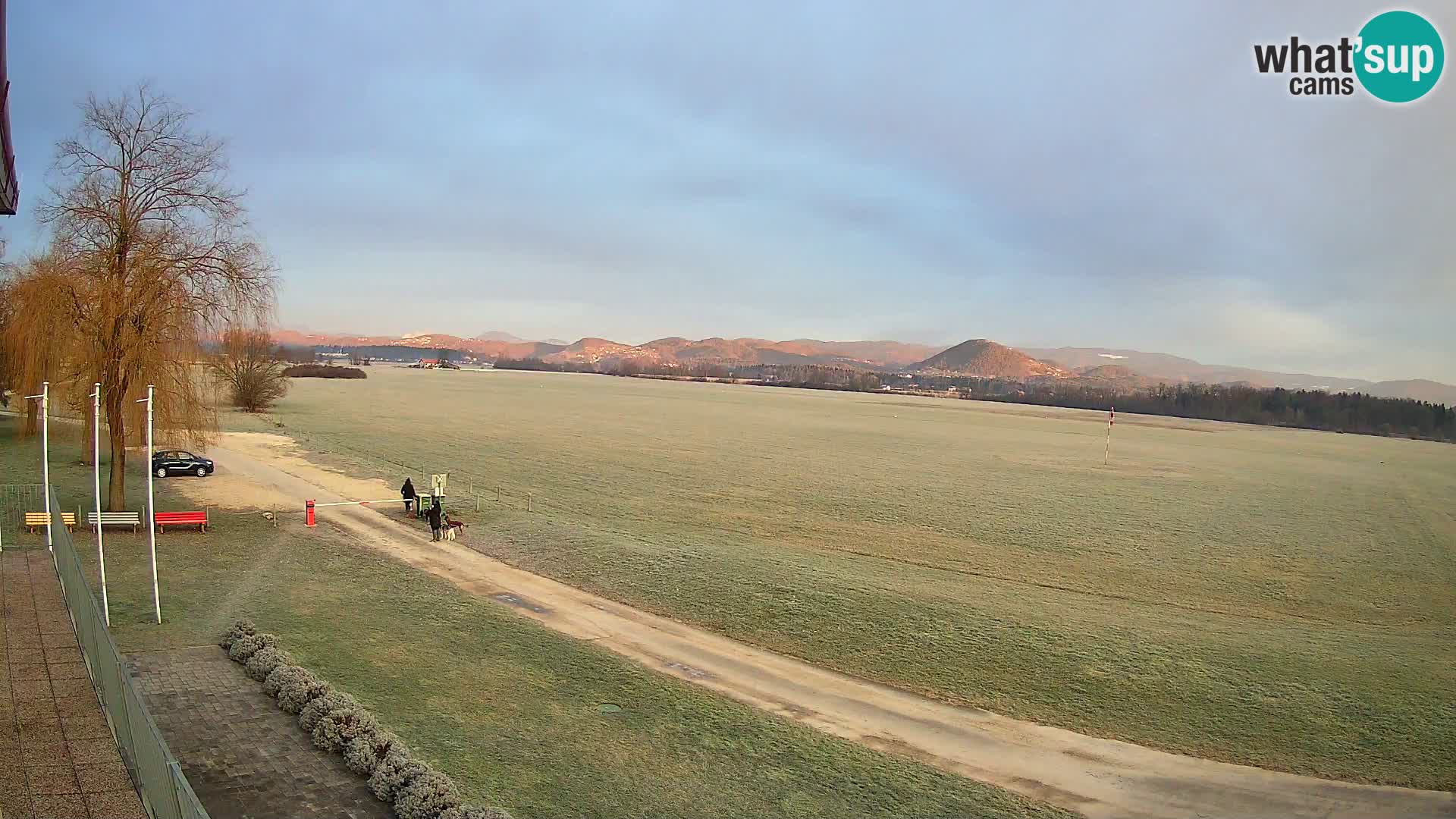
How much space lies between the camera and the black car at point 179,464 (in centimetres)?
3559

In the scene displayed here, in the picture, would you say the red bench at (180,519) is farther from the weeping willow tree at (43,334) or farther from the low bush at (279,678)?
the low bush at (279,678)

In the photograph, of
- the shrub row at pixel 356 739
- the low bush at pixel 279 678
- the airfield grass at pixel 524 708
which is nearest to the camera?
the shrub row at pixel 356 739

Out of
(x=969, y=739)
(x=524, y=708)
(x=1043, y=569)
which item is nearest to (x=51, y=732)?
(x=524, y=708)

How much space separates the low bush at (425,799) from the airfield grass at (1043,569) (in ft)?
27.8

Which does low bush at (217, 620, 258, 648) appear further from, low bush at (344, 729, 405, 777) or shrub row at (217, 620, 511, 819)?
low bush at (344, 729, 405, 777)

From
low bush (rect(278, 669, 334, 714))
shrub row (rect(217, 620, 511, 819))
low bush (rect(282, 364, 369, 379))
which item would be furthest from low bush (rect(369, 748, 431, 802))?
low bush (rect(282, 364, 369, 379))

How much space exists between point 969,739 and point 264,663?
11051mm

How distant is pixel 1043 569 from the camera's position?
26578 millimetres

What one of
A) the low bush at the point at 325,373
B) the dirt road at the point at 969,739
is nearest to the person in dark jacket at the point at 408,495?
the dirt road at the point at 969,739

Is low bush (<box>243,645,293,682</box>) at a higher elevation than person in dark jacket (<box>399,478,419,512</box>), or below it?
below

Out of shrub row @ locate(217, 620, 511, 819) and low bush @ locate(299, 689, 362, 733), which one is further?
low bush @ locate(299, 689, 362, 733)

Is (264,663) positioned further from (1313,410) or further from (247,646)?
(1313,410)

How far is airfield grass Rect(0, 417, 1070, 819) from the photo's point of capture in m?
11.0

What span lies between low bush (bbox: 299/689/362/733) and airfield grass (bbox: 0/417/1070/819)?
0.67m
